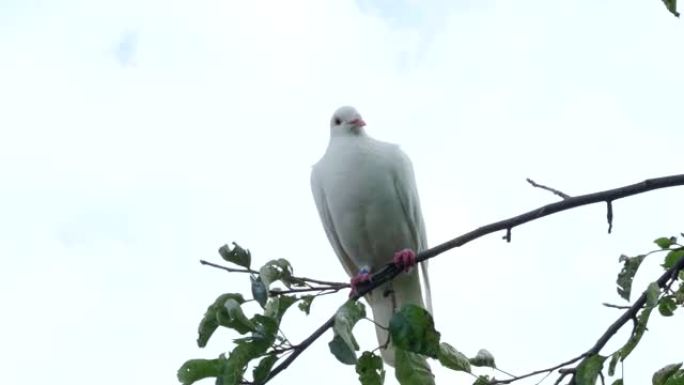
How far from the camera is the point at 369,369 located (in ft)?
15.0

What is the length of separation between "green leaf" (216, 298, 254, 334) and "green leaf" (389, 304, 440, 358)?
68 cm

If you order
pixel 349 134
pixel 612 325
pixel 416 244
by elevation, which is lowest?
pixel 612 325

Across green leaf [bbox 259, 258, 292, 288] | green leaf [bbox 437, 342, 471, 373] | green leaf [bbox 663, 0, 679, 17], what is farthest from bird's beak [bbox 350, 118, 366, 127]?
green leaf [bbox 663, 0, 679, 17]

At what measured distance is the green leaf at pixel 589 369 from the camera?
384cm

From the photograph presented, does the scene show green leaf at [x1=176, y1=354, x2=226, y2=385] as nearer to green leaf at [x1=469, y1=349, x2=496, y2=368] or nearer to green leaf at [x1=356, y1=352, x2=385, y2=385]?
green leaf at [x1=356, y1=352, x2=385, y2=385]

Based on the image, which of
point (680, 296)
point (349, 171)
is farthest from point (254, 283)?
point (349, 171)

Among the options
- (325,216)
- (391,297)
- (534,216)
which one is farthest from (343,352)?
(325,216)

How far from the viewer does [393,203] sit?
25.8ft

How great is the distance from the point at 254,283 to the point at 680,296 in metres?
1.95

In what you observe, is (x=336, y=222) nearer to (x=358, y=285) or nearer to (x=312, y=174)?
(x=312, y=174)

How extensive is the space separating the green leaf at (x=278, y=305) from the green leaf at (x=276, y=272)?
0.09 meters

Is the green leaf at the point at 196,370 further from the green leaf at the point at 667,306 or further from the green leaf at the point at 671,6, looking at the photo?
the green leaf at the point at 671,6

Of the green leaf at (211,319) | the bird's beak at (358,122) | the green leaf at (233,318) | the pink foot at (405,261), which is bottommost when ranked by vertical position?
the green leaf at (233,318)

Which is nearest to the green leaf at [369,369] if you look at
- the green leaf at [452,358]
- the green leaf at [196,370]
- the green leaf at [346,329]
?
the green leaf at [346,329]
